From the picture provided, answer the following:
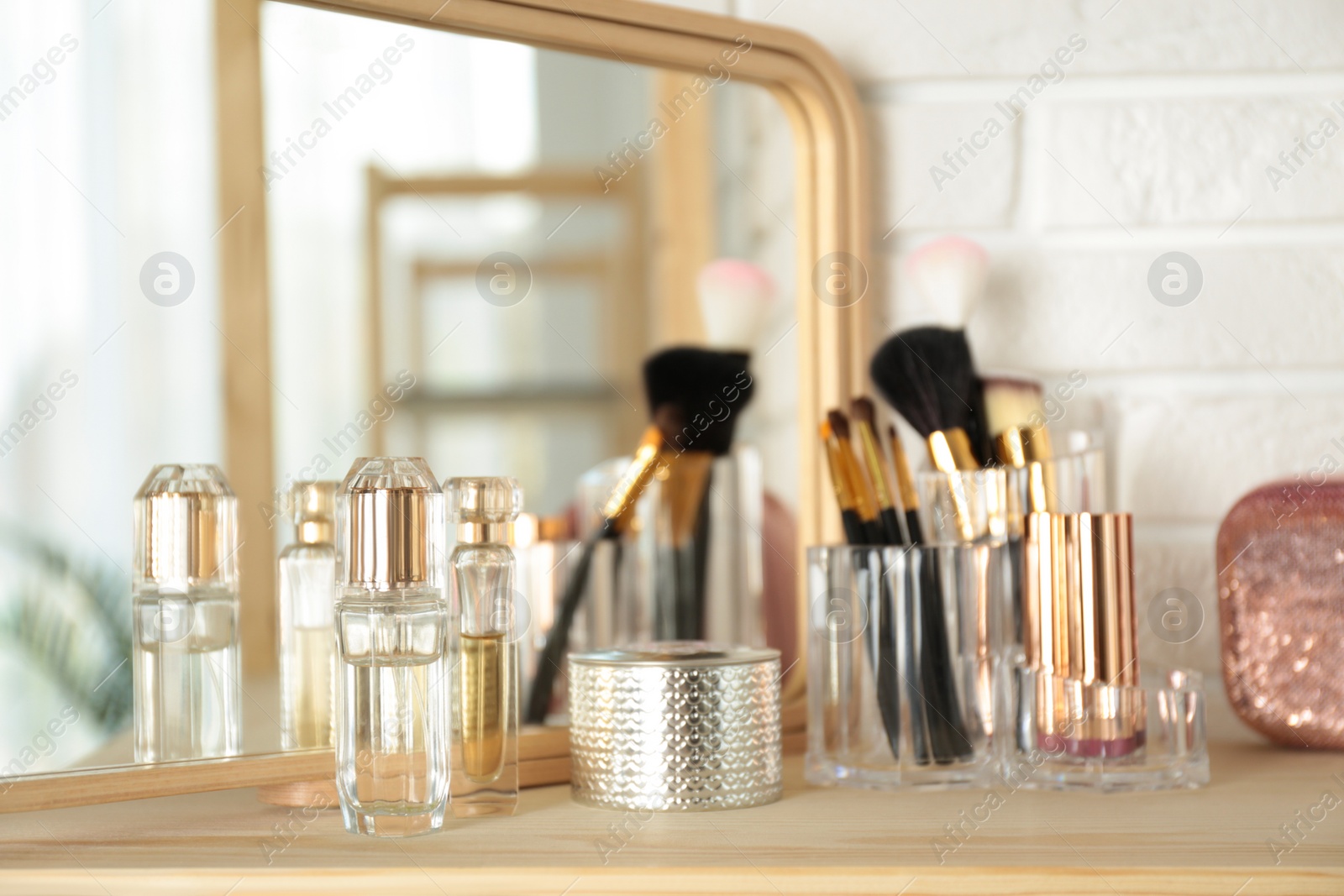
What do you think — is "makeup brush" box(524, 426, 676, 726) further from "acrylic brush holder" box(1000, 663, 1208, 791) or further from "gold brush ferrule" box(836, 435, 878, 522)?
"acrylic brush holder" box(1000, 663, 1208, 791)

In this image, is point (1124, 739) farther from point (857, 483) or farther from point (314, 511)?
point (314, 511)

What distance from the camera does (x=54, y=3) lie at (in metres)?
0.51

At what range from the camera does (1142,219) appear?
675mm

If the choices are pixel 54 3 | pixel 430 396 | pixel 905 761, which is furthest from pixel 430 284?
pixel 905 761

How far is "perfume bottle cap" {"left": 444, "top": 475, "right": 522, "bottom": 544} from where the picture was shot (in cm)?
49

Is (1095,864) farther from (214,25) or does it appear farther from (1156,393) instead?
(214,25)

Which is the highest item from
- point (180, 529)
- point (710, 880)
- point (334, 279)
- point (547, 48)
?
point (547, 48)

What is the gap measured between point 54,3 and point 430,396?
23cm

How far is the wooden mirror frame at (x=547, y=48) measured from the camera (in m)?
0.48

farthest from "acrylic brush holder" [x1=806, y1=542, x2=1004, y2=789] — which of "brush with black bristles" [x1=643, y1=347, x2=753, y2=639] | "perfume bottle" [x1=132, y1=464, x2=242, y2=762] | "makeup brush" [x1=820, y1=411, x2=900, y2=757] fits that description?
"perfume bottle" [x1=132, y1=464, x2=242, y2=762]

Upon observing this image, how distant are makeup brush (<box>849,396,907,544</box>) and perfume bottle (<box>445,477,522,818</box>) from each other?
0.17 metres

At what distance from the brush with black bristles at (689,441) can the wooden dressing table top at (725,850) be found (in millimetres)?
154

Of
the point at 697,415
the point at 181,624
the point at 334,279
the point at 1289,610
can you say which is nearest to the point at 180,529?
the point at 181,624

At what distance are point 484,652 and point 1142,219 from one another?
438 mm
